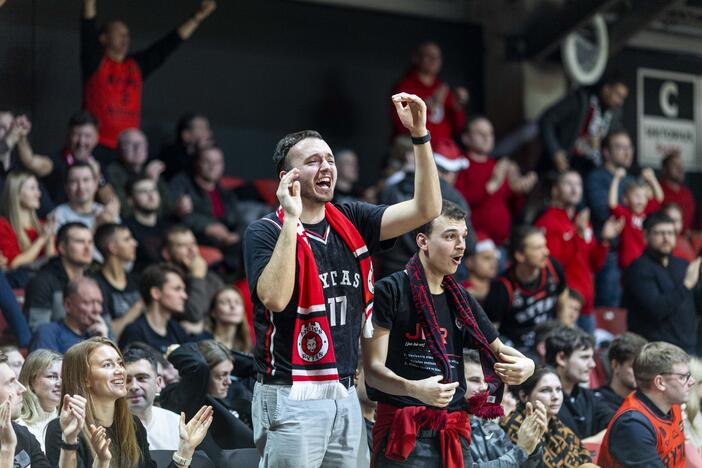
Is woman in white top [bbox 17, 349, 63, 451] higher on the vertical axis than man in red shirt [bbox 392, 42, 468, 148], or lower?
lower

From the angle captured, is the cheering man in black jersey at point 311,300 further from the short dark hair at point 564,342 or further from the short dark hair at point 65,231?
the short dark hair at point 65,231

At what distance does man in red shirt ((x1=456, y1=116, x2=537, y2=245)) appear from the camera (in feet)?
32.5

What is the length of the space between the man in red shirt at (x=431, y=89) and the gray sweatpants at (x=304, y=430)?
20.3 feet

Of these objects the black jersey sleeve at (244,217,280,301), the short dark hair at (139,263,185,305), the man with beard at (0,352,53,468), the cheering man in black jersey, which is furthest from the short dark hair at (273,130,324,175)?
the short dark hair at (139,263,185,305)

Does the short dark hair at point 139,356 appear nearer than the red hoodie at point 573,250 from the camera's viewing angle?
Yes

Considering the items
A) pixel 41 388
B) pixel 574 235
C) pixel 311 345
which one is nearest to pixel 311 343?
pixel 311 345

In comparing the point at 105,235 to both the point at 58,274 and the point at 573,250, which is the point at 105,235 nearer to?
the point at 58,274

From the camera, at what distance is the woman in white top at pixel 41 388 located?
17.9 feet

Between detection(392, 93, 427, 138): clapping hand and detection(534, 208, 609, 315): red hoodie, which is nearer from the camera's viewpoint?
detection(392, 93, 427, 138): clapping hand

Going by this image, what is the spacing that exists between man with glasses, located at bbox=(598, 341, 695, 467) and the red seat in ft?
9.47

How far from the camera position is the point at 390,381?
4.49m

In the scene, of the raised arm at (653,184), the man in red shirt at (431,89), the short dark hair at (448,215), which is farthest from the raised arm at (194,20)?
the short dark hair at (448,215)

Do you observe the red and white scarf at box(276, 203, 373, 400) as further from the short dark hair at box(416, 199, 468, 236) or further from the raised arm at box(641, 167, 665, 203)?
the raised arm at box(641, 167, 665, 203)

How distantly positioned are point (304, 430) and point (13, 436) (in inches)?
48.2
